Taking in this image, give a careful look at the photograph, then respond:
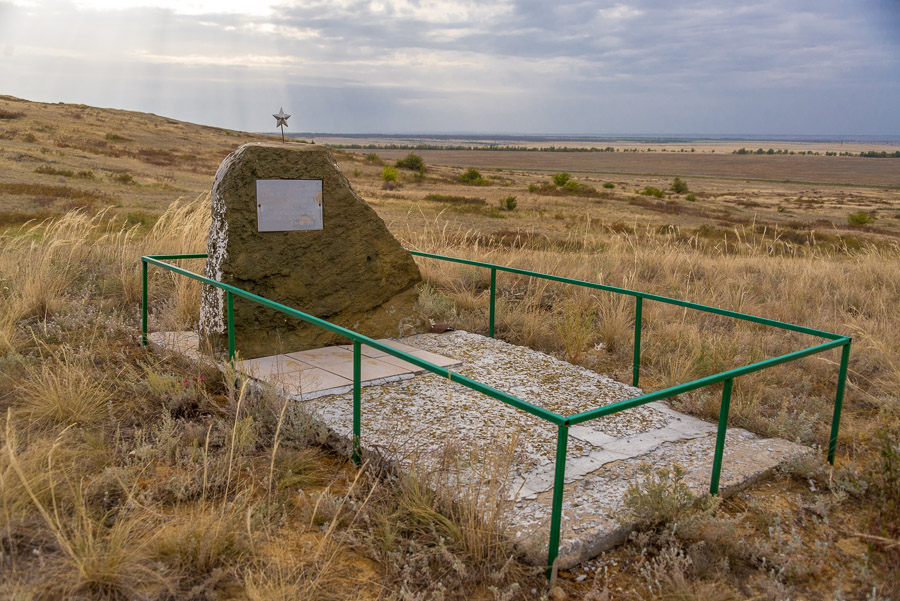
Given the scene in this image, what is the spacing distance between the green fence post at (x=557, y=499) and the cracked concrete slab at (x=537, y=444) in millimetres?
121

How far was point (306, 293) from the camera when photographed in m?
6.16

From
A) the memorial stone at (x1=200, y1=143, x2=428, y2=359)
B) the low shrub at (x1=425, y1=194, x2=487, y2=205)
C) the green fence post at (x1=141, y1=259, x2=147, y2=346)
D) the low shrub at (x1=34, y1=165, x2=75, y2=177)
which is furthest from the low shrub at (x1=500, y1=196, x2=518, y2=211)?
the green fence post at (x1=141, y1=259, x2=147, y2=346)

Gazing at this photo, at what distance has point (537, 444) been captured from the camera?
4.38 meters

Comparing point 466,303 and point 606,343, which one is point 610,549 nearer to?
point 606,343

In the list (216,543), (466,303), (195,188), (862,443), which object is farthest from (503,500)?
(195,188)

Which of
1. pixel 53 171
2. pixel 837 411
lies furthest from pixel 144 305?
pixel 53 171

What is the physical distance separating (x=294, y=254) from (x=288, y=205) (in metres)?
0.44

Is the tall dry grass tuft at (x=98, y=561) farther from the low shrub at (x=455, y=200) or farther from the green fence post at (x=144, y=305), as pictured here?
the low shrub at (x=455, y=200)

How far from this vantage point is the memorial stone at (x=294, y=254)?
19.0 feet

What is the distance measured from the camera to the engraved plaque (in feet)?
19.2

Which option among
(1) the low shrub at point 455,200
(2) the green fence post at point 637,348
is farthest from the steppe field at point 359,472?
(1) the low shrub at point 455,200

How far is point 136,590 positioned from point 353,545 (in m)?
0.98

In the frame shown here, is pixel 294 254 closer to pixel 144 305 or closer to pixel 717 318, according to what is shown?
pixel 144 305

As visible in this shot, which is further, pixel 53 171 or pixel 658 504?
pixel 53 171
